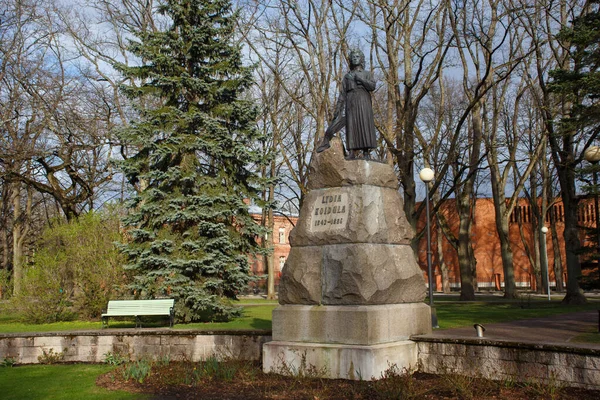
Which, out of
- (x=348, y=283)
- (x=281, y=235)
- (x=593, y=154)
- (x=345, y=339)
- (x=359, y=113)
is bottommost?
(x=345, y=339)

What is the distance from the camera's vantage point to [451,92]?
1414 inches

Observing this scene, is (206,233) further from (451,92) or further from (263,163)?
(451,92)

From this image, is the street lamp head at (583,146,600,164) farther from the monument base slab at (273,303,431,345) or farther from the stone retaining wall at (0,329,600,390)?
the stone retaining wall at (0,329,600,390)

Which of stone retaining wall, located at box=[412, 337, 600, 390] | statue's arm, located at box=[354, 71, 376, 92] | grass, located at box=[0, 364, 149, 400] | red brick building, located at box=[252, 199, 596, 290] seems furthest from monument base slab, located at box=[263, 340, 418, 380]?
red brick building, located at box=[252, 199, 596, 290]

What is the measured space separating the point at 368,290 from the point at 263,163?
1121 cm

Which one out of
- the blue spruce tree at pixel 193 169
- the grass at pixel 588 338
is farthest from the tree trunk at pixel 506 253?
the grass at pixel 588 338

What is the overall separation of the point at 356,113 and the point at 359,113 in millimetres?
52

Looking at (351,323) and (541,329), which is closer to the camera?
(351,323)

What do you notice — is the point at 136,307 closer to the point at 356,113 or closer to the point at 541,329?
the point at 356,113

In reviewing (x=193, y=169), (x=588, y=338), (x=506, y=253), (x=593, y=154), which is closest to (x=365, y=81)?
(x=588, y=338)

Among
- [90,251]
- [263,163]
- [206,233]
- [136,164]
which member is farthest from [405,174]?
[90,251]

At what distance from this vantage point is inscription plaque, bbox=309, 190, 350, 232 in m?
9.16

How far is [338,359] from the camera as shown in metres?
8.47

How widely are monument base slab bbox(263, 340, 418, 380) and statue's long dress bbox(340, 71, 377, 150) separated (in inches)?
123
